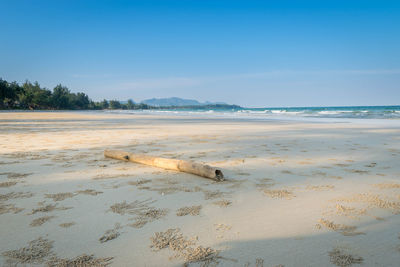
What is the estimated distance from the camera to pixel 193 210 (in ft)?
8.54

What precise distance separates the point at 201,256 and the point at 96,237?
980 millimetres

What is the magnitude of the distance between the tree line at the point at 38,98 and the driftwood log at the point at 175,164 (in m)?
75.6

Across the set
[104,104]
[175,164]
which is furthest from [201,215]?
[104,104]

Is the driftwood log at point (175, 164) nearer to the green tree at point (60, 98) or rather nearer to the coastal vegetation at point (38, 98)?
the coastal vegetation at point (38, 98)

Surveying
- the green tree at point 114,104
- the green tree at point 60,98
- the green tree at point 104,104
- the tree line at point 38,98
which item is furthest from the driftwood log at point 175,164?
the green tree at point 114,104

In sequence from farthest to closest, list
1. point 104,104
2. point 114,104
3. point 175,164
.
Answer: point 114,104
point 104,104
point 175,164

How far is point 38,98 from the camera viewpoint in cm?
7744

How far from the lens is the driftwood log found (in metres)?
3.64

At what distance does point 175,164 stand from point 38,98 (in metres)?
91.6

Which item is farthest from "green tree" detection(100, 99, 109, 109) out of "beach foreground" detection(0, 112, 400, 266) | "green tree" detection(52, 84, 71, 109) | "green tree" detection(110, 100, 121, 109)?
"beach foreground" detection(0, 112, 400, 266)

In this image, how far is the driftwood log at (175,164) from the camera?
364 centimetres

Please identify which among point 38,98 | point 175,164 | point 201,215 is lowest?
point 201,215

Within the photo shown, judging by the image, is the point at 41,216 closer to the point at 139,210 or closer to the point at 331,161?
the point at 139,210

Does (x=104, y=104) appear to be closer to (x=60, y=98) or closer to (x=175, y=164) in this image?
(x=60, y=98)
